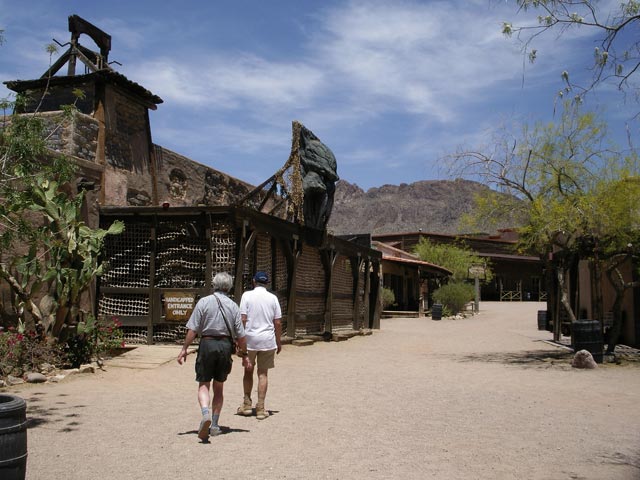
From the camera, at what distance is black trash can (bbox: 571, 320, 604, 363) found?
12539 mm

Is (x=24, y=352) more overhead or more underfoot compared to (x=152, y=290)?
more underfoot

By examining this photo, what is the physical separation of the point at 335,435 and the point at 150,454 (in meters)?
1.80

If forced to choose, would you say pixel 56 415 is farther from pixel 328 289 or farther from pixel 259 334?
pixel 328 289

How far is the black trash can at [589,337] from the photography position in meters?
12.5

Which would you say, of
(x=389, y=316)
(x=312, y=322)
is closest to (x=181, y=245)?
Answer: (x=312, y=322)

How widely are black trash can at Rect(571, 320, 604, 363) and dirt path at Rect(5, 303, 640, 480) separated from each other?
825mm

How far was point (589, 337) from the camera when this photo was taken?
12.5 metres

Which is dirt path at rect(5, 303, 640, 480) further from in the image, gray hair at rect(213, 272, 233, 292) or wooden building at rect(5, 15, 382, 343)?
wooden building at rect(5, 15, 382, 343)

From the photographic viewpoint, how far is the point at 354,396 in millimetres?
8602

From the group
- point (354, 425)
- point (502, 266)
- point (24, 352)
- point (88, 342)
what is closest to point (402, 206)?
point (502, 266)

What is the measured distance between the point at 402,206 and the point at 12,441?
126214 millimetres

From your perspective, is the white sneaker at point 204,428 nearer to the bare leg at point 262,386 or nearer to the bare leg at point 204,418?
the bare leg at point 204,418

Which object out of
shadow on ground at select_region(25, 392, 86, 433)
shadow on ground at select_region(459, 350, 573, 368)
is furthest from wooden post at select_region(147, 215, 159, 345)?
shadow on ground at select_region(459, 350, 573, 368)

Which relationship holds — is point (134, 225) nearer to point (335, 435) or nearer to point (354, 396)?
point (354, 396)
